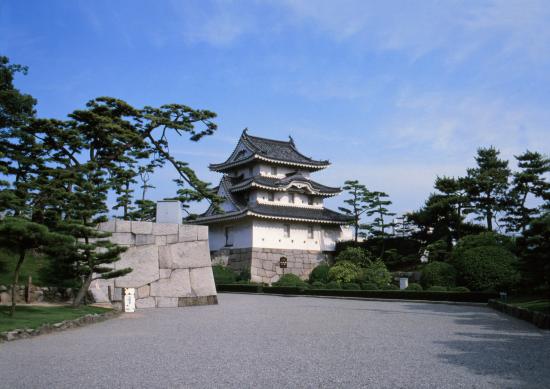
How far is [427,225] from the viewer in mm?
31266

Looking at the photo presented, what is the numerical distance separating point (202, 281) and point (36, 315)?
7785 millimetres

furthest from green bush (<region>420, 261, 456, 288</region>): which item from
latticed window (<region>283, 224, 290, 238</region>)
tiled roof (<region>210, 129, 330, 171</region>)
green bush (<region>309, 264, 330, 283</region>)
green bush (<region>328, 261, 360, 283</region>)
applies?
tiled roof (<region>210, 129, 330, 171</region>)

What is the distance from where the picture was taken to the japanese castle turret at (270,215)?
3550cm

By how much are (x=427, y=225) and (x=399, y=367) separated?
26.0 meters

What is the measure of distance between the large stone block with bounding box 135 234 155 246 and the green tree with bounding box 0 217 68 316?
591cm

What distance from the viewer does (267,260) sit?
116 feet

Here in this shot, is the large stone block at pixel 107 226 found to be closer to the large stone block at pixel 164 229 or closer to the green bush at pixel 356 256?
the large stone block at pixel 164 229

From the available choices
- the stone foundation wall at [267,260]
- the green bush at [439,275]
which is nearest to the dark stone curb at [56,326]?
the green bush at [439,275]

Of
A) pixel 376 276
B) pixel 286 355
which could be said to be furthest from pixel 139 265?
pixel 376 276

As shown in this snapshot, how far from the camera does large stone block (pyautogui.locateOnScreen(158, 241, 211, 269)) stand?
18.6 m

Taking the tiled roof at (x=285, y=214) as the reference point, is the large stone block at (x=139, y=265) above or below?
below

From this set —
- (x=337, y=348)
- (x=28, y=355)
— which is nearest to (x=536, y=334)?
(x=337, y=348)

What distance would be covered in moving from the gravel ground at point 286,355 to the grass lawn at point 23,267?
479 centimetres

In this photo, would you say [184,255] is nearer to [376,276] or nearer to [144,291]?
[144,291]
